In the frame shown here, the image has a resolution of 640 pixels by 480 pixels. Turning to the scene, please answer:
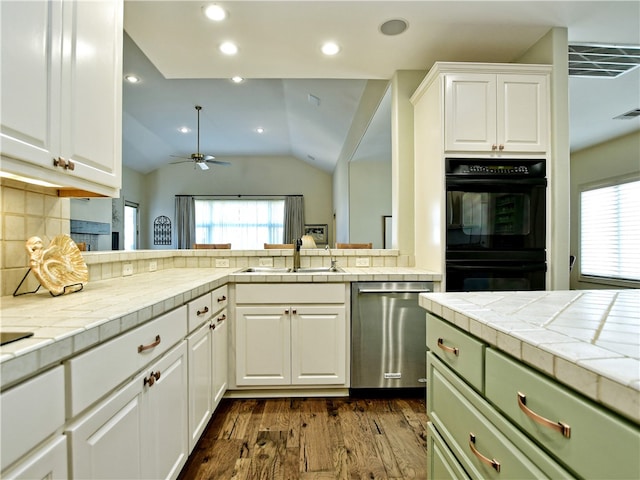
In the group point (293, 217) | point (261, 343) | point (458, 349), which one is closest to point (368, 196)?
point (293, 217)

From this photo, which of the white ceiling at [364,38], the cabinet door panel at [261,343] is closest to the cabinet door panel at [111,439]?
the cabinet door panel at [261,343]

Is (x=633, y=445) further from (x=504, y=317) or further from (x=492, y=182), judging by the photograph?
(x=492, y=182)

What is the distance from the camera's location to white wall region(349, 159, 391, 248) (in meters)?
5.75

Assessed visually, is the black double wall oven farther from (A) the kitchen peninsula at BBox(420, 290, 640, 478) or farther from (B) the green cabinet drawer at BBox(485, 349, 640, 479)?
(B) the green cabinet drawer at BBox(485, 349, 640, 479)

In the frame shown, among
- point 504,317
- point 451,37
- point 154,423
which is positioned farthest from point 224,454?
point 451,37

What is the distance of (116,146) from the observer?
1.43 metres

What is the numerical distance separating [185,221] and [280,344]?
7.12 meters

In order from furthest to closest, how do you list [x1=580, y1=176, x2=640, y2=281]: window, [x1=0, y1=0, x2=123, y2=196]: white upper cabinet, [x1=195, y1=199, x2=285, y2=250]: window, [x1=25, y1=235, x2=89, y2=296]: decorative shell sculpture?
[x1=195, y1=199, x2=285, y2=250]: window → [x1=580, y1=176, x2=640, y2=281]: window → [x1=25, y1=235, x2=89, y2=296]: decorative shell sculpture → [x1=0, y1=0, x2=123, y2=196]: white upper cabinet

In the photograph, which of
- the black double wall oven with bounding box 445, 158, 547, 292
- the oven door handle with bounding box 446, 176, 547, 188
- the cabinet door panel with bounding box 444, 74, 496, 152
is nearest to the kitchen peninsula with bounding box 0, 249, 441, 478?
the black double wall oven with bounding box 445, 158, 547, 292

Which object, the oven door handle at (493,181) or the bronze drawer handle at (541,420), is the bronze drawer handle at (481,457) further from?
the oven door handle at (493,181)

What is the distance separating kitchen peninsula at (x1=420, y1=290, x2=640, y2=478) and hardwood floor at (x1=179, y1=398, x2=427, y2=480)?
0.56 m

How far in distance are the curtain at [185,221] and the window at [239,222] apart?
16 cm

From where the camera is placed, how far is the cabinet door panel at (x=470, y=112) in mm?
2080

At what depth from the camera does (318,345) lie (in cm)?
212
